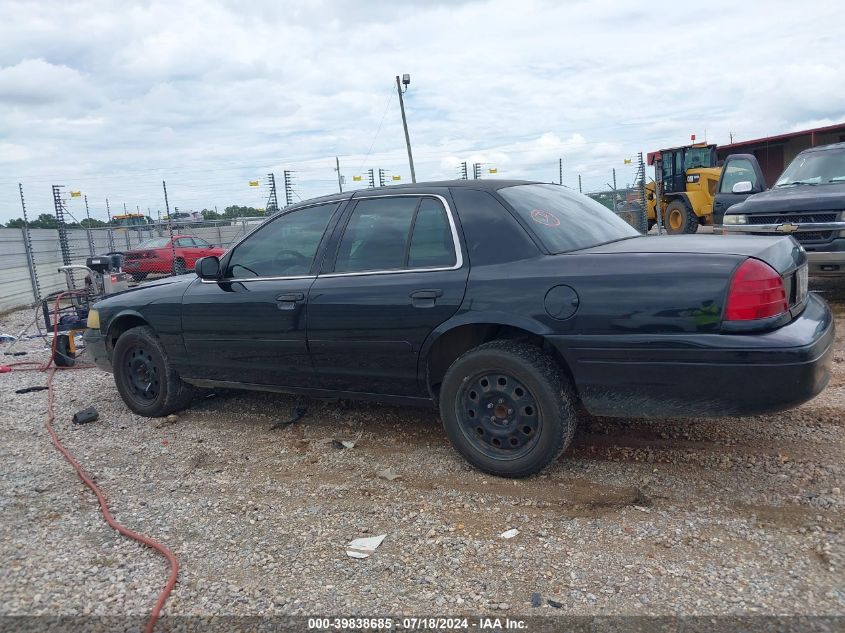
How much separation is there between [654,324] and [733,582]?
1137 mm

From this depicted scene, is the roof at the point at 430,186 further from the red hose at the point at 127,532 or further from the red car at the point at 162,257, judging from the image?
the red car at the point at 162,257

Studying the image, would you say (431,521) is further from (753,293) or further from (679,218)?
(679,218)

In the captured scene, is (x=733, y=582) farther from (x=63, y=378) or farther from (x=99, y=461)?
(x=63, y=378)

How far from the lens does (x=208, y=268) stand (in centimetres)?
479

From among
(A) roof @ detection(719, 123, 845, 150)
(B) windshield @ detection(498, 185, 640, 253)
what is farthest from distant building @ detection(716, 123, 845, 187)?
(B) windshield @ detection(498, 185, 640, 253)

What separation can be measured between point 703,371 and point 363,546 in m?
1.75

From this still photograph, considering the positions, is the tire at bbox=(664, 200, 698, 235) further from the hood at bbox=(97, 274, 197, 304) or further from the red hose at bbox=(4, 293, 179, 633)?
the red hose at bbox=(4, 293, 179, 633)

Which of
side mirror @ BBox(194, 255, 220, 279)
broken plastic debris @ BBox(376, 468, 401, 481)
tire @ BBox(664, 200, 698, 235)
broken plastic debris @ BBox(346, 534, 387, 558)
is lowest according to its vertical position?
broken plastic debris @ BBox(346, 534, 387, 558)

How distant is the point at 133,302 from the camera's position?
5.35 m

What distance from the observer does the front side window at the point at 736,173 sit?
465 inches

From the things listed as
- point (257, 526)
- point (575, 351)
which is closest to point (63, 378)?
point (257, 526)

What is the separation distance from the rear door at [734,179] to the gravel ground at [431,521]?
7.42 meters

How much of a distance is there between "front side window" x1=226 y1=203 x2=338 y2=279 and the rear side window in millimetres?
257

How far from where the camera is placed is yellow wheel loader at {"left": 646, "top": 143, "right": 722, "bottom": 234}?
669 inches
